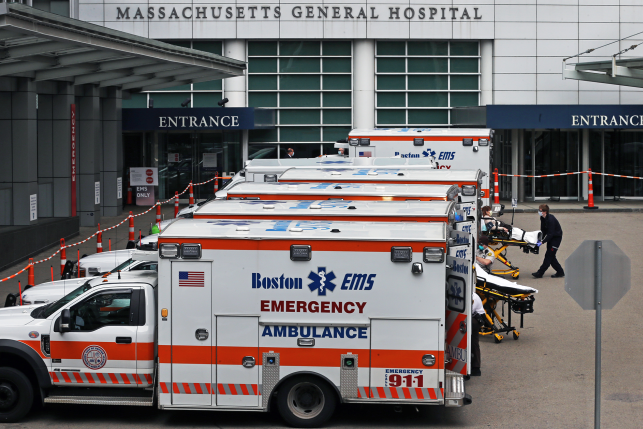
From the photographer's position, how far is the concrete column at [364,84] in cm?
3231

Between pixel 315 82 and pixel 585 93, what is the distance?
33.7 feet

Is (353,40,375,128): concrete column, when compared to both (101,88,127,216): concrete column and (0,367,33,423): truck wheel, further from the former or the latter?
(0,367,33,423): truck wheel

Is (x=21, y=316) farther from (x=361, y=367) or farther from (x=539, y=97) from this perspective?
(x=539, y=97)

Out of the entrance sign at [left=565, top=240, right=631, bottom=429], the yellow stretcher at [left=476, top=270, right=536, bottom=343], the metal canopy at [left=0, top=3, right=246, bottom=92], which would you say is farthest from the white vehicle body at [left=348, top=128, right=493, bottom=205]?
the entrance sign at [left=565, top=240, right=631, bottom=429]

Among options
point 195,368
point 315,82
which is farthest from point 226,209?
point 315,82

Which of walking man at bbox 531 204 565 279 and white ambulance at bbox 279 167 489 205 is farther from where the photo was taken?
walking man at bbox 531 204 565 279

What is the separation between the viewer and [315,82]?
3269 cm

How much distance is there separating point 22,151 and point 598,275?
15.7m

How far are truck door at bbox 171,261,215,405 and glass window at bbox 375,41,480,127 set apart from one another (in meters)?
24.7

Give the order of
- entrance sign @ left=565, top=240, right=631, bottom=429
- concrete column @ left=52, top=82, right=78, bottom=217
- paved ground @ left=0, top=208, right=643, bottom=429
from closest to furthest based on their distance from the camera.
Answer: entrance sign @ left=565, top=240, right=631, bottom=429
paved ground @ left=0, top=208, right=643, bottom=429
concrete column @ left=52, top=82, right=78, bottom=217

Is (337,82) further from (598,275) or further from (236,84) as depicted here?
Result: (598,275)

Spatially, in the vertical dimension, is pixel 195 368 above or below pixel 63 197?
below

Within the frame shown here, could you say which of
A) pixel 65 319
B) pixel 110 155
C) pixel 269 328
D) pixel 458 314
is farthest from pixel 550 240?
pixel 110 155

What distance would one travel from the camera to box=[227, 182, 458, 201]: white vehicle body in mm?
12430
